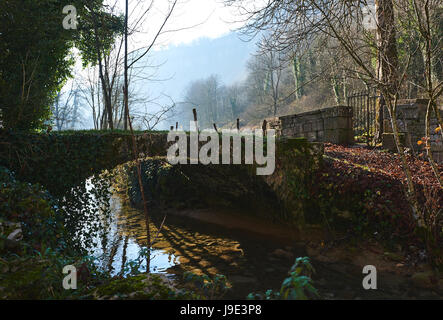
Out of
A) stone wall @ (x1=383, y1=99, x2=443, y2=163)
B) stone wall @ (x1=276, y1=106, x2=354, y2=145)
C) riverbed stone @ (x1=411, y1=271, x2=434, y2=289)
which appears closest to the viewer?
riverbed stone @ (x1=411, y1=271, x2=434, y2=289)

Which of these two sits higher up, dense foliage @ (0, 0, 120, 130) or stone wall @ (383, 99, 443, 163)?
dense foliage @ (0, 0, 120, 130)

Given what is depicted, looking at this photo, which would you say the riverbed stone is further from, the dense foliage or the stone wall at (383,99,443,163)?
the dense foliage

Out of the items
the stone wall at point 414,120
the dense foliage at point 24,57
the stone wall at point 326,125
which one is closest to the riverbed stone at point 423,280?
the stone wall at point 414,120

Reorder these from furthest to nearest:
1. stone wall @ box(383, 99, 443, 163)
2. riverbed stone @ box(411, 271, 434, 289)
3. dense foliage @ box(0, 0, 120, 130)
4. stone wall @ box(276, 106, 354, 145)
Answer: stone wall @ box(276, 106, 354, 145)
stone wall @ box(383, 99, 443, 163)
dense foliage @ box(0, 0, 120, 130)
riverbed stone @ box(411, 271, 434, 289)

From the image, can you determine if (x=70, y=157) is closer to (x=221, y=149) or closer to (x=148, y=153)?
(x=148, y=153)

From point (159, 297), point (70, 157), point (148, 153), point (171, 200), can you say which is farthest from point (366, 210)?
point (171, 200)

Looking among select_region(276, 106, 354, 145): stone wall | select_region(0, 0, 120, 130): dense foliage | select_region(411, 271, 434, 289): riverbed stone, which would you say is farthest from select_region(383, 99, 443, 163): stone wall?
select_region(0, 0, 120, 130): dense foliage

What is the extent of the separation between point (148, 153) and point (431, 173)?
6.48m

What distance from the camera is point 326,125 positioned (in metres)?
9.44

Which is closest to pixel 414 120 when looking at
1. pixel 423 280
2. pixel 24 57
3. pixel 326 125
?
pixel 326 125

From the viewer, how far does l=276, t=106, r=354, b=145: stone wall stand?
9.12 metres

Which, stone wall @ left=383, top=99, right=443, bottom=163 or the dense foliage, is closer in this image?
the dense foliage

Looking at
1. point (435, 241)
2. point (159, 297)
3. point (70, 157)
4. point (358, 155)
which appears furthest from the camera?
point (358, 155)

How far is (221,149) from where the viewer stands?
7316 millimetres
